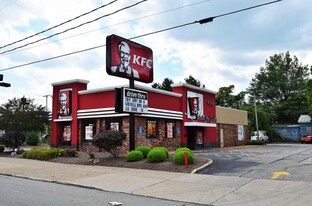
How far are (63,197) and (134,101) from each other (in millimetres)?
9758

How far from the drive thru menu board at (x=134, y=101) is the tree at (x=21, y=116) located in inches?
859

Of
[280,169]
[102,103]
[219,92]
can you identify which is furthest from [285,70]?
[280,169]

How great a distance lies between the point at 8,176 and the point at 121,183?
5699 mm

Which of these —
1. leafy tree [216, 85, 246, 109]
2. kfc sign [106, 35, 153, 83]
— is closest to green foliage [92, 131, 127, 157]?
kfc sign [106, 35, 153, 83]

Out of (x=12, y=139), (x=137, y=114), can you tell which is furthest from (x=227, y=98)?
(x=12, y=139)

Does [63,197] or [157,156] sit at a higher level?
[157,156]

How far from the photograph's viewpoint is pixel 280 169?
45.4 ft

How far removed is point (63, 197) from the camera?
361 inches

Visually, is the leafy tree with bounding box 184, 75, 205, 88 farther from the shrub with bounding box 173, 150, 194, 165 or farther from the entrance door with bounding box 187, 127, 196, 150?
the shrub with bounding box 173, 150, 194, 165

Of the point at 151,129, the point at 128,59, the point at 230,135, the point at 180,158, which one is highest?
the point at 128,59

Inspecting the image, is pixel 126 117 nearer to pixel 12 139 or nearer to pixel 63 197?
pixel 12 139

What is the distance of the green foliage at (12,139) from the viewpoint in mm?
24484

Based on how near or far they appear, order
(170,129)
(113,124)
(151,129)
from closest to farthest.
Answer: (113,124)
(151,129)
(170,129)

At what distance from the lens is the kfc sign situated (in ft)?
57.0
